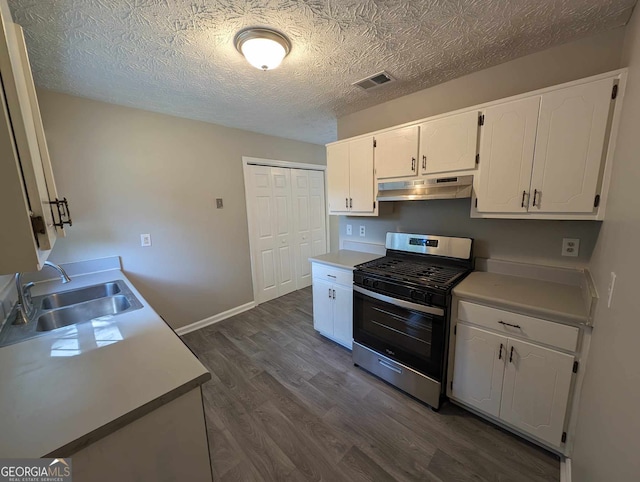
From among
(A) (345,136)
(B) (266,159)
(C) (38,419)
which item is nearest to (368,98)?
(A) (345,136)

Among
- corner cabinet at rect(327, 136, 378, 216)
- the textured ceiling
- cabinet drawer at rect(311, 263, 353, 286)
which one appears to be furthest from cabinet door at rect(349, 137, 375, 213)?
cabinet drawer at rect(311, 263, 353, 286)

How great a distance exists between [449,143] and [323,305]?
183 cm

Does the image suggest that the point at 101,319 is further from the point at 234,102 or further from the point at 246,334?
the point at 234,102

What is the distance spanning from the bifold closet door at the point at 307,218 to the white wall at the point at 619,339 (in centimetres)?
320

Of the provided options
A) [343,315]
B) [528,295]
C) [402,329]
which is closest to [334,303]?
[343,315]

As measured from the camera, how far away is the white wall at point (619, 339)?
0.76 metres

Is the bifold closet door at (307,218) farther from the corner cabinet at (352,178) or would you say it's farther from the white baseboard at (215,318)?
the corner cabinet at (352,178)

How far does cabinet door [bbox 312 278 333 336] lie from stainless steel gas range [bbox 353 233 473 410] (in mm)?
384

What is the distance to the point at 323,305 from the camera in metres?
2.58

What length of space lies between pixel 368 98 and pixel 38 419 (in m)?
2.78

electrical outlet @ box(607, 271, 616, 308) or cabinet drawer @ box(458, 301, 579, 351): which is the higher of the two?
electrical outlet @ box(607, 271, 616, 308)

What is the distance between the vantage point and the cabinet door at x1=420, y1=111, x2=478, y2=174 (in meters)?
1.73

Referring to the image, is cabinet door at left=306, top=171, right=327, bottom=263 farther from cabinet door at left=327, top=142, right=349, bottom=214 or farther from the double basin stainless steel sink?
the double basin stainless steel sink

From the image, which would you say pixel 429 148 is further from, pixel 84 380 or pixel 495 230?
pixel 84 380
